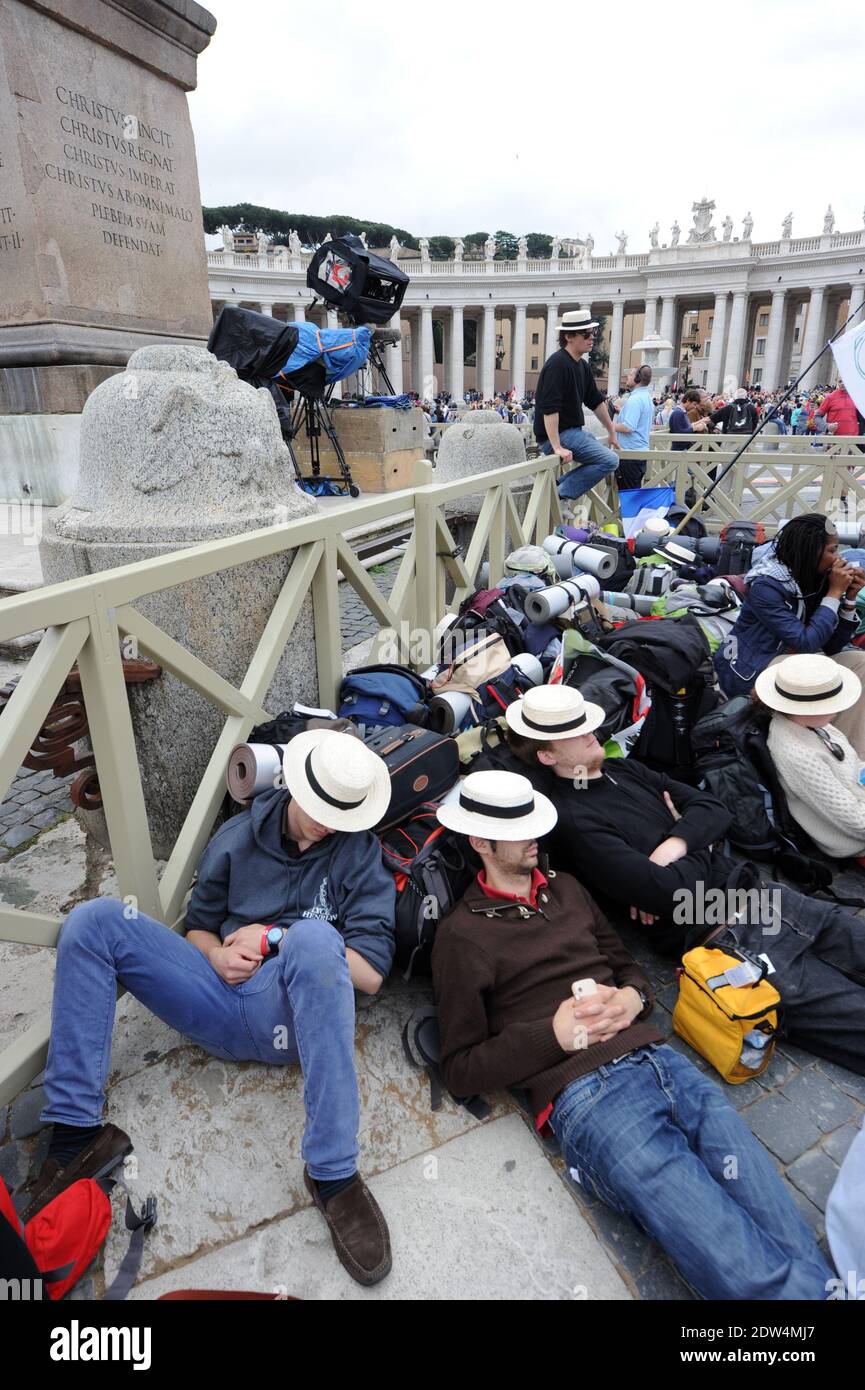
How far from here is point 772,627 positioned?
4.84 meters

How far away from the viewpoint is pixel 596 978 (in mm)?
2658

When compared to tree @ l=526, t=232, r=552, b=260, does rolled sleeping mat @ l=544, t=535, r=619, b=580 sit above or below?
below

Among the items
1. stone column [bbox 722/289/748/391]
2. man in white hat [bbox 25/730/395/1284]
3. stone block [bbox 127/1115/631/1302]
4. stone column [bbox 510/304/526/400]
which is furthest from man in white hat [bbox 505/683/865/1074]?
stone column [bbox 510/304/526/400]

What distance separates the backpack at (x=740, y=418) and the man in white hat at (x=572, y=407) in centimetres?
1097

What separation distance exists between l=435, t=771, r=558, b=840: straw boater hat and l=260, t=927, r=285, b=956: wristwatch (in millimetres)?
696

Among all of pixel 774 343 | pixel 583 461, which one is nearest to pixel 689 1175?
pixel 583 461

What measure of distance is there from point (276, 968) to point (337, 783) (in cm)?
63

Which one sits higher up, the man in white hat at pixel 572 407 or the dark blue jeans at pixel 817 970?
the man in white hat at pixel 572 407

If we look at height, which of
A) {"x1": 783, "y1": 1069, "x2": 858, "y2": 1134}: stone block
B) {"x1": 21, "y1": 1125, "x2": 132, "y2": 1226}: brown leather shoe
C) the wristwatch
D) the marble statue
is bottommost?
{"x1": 783, "y1": 1069, "x2": 858, "y2": 1134}: stone block

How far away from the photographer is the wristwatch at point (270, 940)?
8.51ft

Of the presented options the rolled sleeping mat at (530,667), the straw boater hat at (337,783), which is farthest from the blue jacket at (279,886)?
the rolled sleeping mat at (530,667)

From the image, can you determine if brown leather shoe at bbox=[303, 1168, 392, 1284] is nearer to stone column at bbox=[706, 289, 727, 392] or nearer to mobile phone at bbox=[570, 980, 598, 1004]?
mobile phone at bbox=[570, 980, 598, 1004]

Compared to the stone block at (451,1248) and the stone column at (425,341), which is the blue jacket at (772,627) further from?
the stone column at (425,341)

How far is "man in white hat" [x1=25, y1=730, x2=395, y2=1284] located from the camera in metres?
2.20
